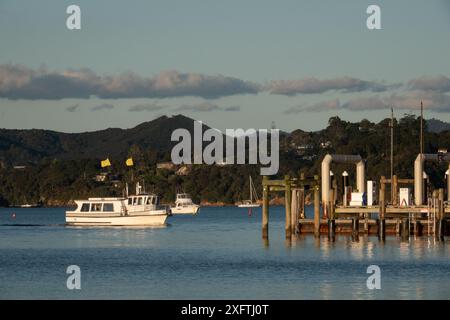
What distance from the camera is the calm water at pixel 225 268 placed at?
5984 centimetres

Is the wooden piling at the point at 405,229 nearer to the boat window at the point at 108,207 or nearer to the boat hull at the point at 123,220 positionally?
the boat hull at the point at 123,220

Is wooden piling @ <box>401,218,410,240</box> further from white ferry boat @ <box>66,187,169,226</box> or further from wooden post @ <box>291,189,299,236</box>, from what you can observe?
white ferry boat @ <box>66,187,169,226</box>

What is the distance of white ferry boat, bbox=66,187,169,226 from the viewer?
4875 inches

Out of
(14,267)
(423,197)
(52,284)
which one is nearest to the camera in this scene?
(52,284)

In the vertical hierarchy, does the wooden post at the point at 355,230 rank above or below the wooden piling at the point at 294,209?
below

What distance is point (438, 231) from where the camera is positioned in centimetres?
8694

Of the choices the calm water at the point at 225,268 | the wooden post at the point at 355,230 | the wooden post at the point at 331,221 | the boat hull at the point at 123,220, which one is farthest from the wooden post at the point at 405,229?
the boat hull at the point at 123,220

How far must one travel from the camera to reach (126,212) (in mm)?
123938

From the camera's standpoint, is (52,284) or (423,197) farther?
(423,197)

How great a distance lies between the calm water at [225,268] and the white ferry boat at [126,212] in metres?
16.9

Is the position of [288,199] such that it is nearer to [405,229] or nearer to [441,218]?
[405,229]
